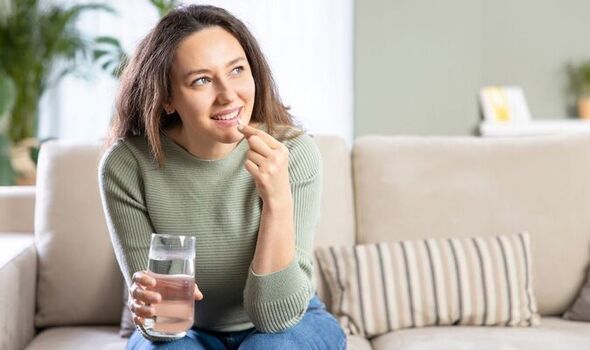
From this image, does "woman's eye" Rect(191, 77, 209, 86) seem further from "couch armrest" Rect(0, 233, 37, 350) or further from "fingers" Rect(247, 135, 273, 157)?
"couch armrest" Rect(0, 233, 37, 350)

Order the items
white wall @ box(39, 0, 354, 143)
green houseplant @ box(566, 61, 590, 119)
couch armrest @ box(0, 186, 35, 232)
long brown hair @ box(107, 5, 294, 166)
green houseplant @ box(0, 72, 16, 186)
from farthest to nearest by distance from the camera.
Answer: white wall @ box(39, 0, 354, 143) < green houseplant @ box(566, 61, 590, 119) < green houseplant @ box(0, 72, 16, 186) < couch armrest @ box(0, 186, 35, 232) < long brown hair @ box(107, 5, 294, 166)

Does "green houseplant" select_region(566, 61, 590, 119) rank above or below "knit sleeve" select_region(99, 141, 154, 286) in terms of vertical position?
above

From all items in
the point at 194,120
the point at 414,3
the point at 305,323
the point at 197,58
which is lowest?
the point at 305,323

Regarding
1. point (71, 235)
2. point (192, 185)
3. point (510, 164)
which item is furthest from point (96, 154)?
point (510, 164)

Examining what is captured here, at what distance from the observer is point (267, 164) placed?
1702mm

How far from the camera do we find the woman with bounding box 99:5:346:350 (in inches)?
68.4

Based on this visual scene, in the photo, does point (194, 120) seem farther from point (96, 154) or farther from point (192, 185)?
point (96, 154)

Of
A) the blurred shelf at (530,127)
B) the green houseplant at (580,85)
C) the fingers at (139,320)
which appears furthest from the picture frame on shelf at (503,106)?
the fingers at (139,320)

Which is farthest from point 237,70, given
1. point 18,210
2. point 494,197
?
point 18,210

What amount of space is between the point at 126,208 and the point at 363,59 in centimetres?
336

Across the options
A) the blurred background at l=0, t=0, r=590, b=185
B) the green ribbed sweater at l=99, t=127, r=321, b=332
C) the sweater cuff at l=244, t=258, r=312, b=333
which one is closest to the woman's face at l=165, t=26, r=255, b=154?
the green ribbed sweater at l=99, t=127, r=321, b=332

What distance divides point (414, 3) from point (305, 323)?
3502 mm

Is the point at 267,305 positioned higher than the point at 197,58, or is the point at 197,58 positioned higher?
the point at 197,58

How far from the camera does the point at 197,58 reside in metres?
1.76
